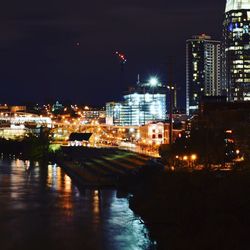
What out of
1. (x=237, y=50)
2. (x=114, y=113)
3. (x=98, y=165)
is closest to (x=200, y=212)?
(x=98, y=165)

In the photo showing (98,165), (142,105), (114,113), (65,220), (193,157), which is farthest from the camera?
(114,113)

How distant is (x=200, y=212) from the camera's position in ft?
19.2

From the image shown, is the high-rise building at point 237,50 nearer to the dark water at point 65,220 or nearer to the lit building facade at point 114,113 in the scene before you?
the lit building facade at point 114,113

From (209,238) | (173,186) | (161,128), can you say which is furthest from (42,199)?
(161,128)

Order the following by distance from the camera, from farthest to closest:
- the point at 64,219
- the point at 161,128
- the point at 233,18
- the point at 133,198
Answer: the point at 233,18 < the point at 161,128 < the point at 133,198 < the point at 64,219

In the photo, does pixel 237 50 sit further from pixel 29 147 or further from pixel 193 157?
pixel 193 157

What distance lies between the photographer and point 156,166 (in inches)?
412

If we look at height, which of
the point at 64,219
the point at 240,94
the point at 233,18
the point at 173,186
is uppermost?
the point at 233,18

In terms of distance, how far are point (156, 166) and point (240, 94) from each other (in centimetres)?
2009

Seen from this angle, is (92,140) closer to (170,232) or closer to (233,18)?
(233,18)

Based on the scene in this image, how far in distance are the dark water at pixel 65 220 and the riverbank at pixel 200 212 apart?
0.89 ft

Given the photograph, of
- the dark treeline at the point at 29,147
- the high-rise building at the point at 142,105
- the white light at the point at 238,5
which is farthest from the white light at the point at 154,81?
the dark treeline at the point at 29,147

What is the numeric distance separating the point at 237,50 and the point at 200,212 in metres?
26.2

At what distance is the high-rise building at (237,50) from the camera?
1179 inches
